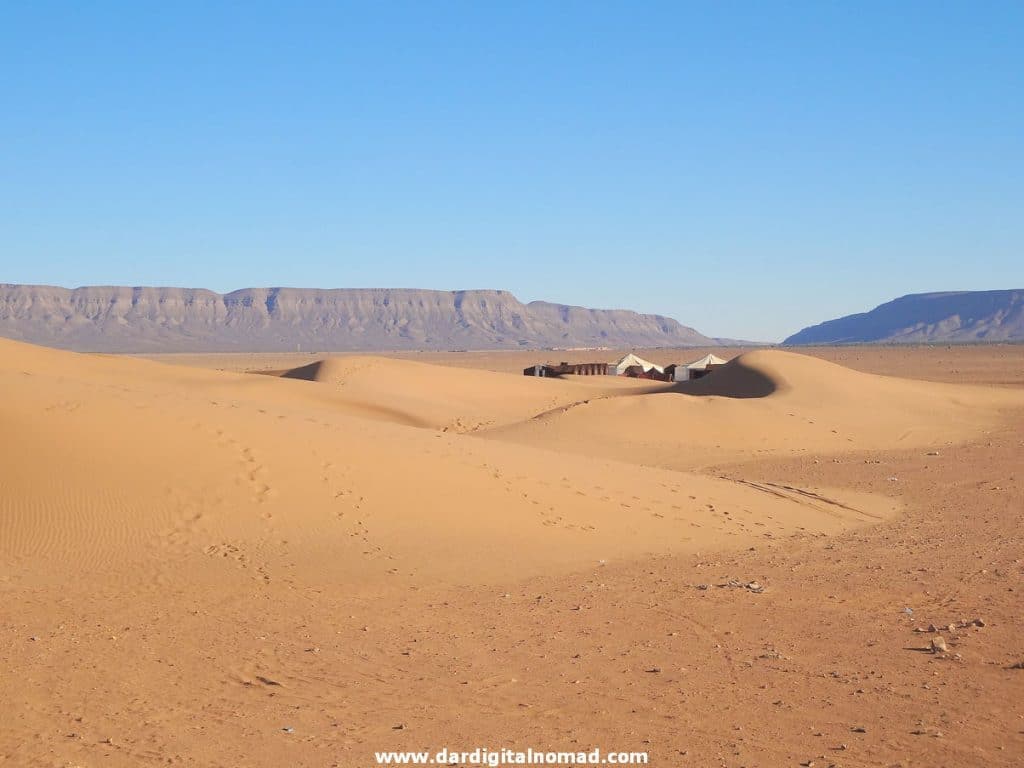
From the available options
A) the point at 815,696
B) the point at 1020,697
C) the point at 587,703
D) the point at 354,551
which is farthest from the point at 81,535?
the point at 1020,697

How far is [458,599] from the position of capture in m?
9.86

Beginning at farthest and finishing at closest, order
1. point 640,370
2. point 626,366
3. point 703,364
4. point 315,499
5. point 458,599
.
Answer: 1. point 626,366
2. point 640,370
3. point 703,364
4. point 315,499
5. point 458,599

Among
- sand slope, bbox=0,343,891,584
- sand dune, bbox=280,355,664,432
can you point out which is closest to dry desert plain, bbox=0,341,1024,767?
sand slope, bbox=0,343,891,584

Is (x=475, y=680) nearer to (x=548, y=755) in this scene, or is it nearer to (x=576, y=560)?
(x=548, y=755)

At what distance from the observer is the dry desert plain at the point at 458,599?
21.3 feet

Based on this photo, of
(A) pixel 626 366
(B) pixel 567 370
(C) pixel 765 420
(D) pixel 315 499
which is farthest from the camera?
(A) pixel 626 366

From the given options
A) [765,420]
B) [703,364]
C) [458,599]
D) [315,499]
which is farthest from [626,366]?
[458,599]

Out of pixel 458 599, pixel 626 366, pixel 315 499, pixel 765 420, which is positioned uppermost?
pixel 626 366

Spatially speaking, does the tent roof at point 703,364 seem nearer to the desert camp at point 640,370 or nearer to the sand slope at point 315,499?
the desert camp at point 640,370

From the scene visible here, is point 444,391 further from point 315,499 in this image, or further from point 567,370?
point 315,499

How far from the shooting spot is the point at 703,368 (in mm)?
47188

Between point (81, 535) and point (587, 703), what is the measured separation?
6128 mm

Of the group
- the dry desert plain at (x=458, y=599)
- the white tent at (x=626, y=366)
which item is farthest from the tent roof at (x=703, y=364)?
the dry desert plain at (x=458, y=599)

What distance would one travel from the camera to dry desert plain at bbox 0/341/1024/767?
6.50m
